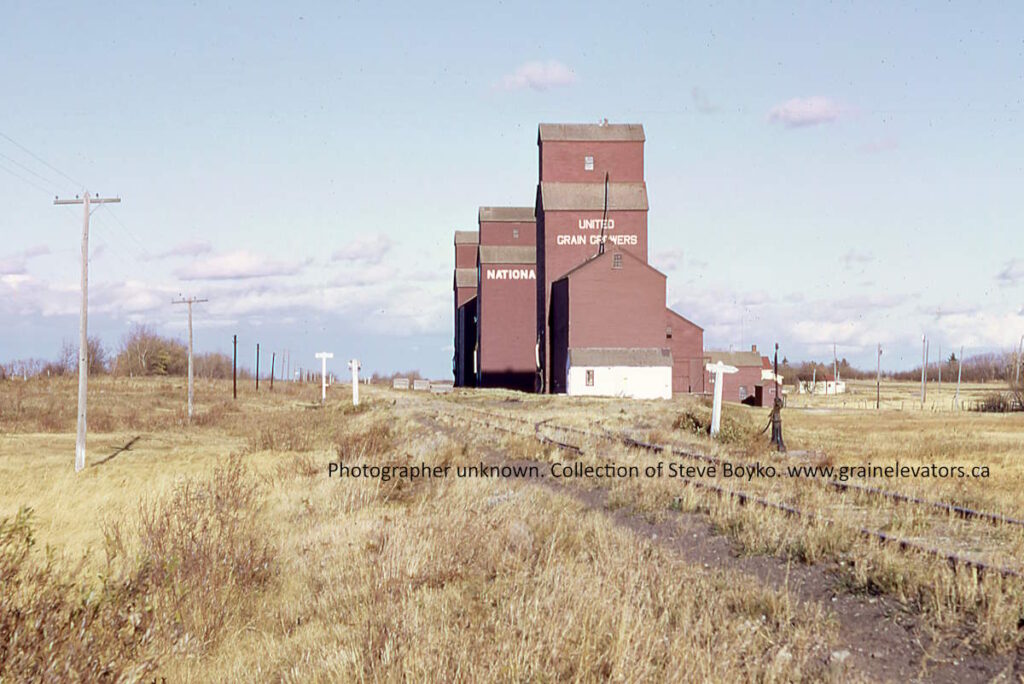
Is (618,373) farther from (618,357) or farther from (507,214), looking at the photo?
(507,214)

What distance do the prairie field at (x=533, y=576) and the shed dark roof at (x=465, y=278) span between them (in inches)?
2555

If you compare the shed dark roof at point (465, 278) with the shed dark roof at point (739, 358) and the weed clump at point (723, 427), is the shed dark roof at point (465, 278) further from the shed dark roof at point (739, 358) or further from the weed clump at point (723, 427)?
the weed clump at point (723, 427)

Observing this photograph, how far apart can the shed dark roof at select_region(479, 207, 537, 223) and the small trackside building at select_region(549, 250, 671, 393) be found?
22097 millimetres

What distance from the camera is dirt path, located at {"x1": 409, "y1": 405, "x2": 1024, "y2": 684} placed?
537 cm

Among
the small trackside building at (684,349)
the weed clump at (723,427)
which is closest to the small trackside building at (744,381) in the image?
the small trackside building at (684,349)

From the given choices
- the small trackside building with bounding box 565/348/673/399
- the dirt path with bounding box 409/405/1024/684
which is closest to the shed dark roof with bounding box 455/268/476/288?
the small trackside building with bounding box 565/348/673/399

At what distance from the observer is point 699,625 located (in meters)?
5.77

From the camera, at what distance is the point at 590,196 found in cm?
5269

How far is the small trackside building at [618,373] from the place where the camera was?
47625 mm

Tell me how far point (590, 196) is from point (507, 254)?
1419 centimetres

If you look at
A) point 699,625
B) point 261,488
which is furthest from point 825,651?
point 261,488

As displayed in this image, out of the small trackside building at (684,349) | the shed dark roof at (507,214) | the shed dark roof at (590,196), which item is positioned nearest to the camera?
the shed dark roof at (590,196)

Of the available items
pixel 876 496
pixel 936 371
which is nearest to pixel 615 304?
pixel 876 496

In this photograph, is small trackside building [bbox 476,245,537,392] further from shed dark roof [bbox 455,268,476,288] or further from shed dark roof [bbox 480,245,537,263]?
shed dark roof [bbox 455,268,476,288]
